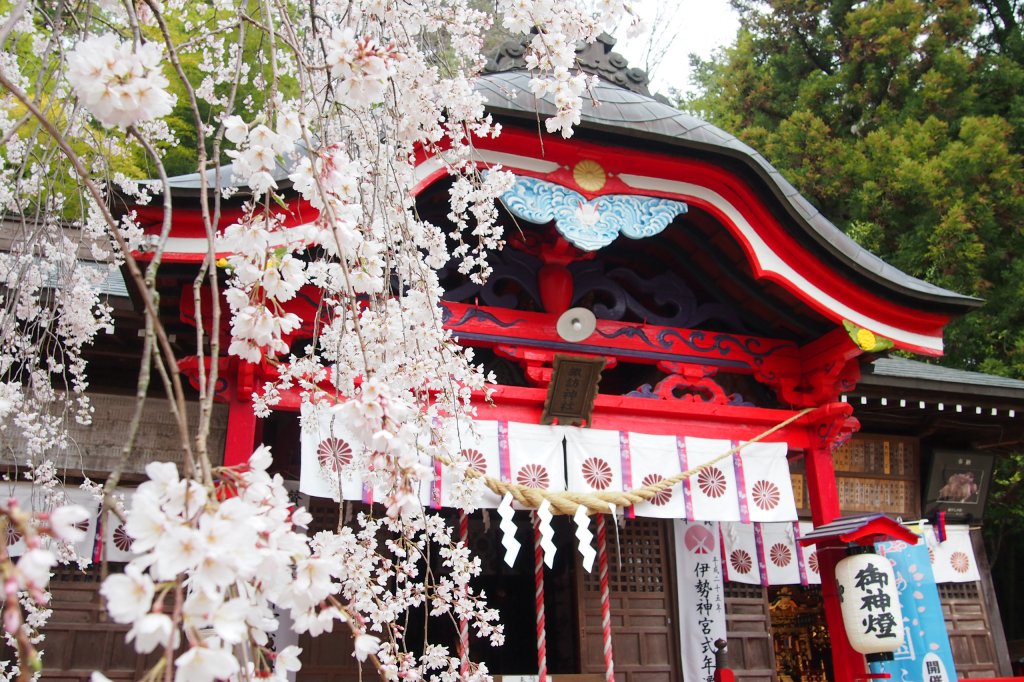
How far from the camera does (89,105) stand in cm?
160

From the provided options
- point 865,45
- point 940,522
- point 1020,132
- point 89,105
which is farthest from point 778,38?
point 89,105

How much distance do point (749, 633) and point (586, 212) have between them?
13.7 ft

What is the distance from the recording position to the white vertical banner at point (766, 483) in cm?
616

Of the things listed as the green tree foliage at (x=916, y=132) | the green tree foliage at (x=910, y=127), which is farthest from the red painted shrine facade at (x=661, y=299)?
the green tree foliage at (x=910, y=127)

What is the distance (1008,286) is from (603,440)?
8929 millimetres

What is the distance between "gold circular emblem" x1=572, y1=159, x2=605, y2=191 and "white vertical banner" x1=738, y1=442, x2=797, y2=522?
2204mm

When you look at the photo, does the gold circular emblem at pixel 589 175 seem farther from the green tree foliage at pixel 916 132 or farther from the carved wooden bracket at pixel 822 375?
the green tree foliage at pixel 916 132

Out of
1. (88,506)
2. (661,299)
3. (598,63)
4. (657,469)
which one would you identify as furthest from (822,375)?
(88,506)

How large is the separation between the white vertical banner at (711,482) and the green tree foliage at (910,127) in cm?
708

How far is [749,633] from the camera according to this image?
7.34 metres

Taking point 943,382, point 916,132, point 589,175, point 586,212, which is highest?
point 916,132

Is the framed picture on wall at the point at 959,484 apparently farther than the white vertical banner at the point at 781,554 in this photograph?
Yes

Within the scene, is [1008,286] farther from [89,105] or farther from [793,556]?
[89,105]

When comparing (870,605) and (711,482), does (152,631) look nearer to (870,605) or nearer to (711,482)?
(711,482)
